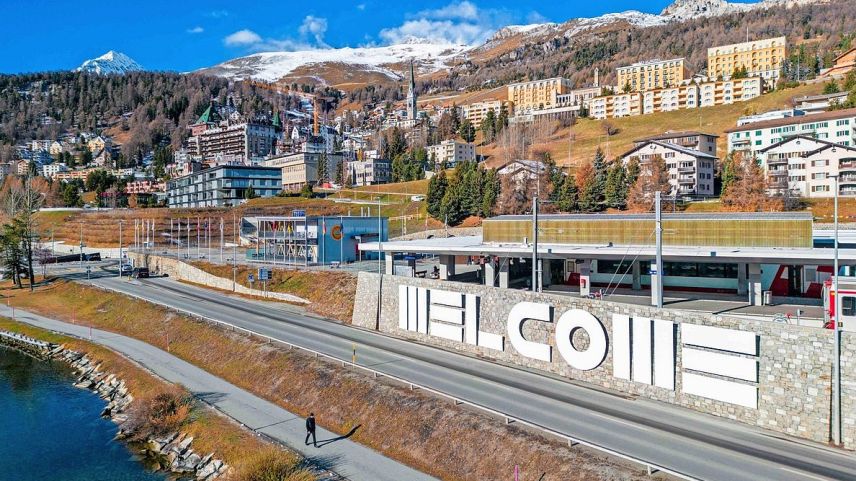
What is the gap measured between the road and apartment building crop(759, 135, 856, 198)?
63902 mm

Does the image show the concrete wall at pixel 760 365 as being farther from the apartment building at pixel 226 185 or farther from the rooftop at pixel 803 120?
the apartment building at pixel 226 185

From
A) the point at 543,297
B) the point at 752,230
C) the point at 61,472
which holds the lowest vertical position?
the point at 61,472

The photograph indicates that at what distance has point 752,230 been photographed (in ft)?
118

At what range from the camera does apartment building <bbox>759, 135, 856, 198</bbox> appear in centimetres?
8069

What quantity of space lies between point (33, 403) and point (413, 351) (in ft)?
85.2

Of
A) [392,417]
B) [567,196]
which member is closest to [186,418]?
[392,417]

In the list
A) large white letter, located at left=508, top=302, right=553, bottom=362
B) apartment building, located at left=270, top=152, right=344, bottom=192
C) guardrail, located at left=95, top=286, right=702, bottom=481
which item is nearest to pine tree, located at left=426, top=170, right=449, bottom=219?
guardrail, located at left=95, top=286, right=702, bottom=481

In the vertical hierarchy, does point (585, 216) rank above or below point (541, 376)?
above

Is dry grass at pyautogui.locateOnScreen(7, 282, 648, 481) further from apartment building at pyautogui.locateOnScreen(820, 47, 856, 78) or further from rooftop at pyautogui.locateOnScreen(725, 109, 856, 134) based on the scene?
apartment building at pyautogui.locateOnScreen(820, 47, 856, 78)

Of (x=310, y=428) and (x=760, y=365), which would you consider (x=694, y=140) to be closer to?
(x=760, y=365)

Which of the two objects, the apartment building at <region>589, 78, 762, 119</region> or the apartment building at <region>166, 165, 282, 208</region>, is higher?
→ the apartment building at <region>589, 78, 762, 119</region>

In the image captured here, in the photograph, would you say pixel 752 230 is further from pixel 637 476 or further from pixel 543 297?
pixel 637 476

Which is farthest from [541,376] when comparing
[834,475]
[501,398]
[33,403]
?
[33,403]

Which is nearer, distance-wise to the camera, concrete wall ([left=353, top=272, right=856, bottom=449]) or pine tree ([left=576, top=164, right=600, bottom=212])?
concrete wall ([left=353, top=272, right=856, bottom=449])
